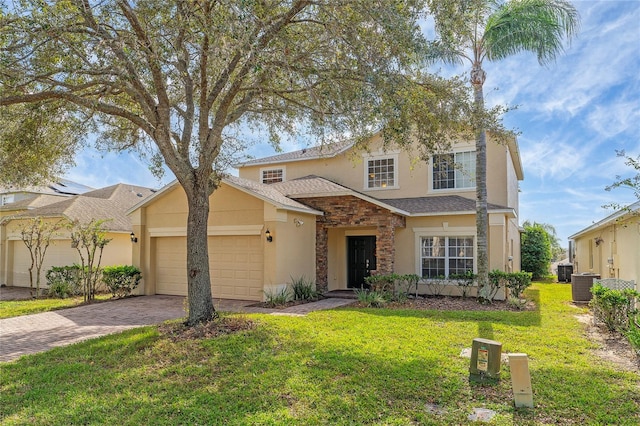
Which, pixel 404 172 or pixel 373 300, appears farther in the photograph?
pixel 404 172

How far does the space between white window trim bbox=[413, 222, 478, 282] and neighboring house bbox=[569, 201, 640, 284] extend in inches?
157

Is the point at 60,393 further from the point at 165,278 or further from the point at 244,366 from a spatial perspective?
the point at 165,278

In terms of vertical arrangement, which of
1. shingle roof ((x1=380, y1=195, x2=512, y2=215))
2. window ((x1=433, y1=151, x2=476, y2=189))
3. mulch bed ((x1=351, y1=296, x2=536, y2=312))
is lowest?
mulch bed ((x1=351, y1=296, x2=536, y2=312))

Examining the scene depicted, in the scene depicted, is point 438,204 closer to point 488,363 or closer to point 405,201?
point 405,201

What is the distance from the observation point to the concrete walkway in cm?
A: 853

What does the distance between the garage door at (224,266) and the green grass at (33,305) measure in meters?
2.50

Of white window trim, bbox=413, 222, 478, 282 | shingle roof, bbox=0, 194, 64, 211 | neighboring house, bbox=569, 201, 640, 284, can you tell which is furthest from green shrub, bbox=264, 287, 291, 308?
shingle roof, bbox=0, 194, 64, 211

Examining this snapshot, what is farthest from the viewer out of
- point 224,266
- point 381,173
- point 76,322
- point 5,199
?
point 5,199

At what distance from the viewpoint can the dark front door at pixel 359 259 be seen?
54.7ft

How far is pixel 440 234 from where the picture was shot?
49.3 feet

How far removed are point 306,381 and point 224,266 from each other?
9378mm

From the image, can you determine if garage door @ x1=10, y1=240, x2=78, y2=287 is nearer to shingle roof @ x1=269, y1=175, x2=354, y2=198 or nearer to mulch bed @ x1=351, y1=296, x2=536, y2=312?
shingle roof @ x1=269, y1=175, x2=354, y2=198

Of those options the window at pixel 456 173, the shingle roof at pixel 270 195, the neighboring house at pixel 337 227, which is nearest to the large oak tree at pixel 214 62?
the shingle roof at pixel 270 195

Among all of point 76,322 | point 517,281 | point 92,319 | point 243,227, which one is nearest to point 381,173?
point 243,227
